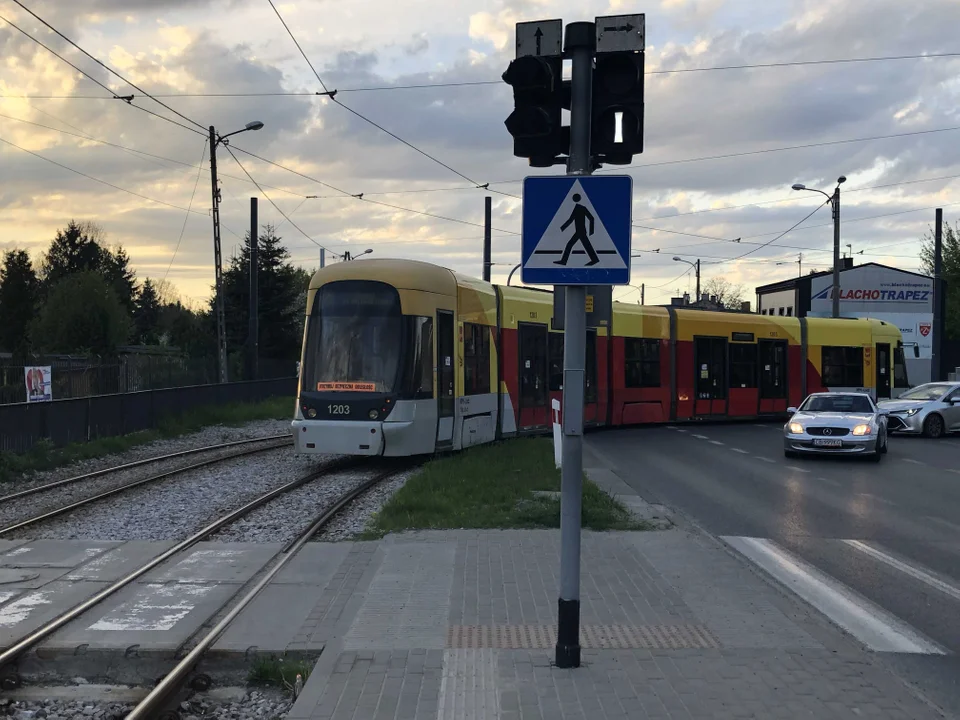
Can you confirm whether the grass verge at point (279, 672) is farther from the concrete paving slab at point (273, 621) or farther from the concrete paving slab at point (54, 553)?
the concrete paving slab at point (54, 553)

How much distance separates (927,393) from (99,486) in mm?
21423

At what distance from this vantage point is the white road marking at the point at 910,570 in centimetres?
825

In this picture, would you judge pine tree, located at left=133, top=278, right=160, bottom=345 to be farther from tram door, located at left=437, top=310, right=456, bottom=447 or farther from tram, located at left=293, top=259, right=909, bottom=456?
tram door, located at left=437, top=310, right=456, bottom=447

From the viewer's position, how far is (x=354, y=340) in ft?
52.2

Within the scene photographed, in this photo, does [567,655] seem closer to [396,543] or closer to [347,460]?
[396,543]

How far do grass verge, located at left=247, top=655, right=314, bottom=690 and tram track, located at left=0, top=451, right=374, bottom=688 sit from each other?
54.4 inches

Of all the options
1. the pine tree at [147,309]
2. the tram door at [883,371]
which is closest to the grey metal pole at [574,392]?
the tram door at [883,371]

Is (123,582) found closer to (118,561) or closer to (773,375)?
(118,561)

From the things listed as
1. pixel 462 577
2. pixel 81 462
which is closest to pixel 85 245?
pixel 81 462

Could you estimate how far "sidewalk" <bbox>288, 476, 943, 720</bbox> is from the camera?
5.08m

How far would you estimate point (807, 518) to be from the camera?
12.0 meters

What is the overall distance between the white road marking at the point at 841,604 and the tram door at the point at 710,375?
1911 centimetres

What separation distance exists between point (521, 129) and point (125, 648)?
395 centimetres

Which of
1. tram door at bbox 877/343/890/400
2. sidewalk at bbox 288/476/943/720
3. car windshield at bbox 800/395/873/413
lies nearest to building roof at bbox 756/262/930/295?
tram door at bbox 877/343/890/400
